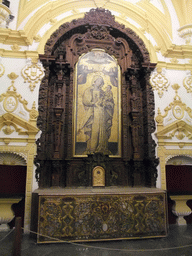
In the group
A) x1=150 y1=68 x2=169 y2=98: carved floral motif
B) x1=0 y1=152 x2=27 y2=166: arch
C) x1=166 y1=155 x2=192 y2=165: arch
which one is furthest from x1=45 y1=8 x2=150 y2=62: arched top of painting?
x1=0 y1=152 x2=27 y2=166: arch

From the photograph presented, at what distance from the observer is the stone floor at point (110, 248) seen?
159 inches

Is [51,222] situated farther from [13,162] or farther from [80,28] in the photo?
[80,28]

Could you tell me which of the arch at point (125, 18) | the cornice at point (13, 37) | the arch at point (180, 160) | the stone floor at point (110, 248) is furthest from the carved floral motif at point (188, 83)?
the cornice at point (13, 37)

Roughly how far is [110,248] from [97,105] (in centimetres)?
377

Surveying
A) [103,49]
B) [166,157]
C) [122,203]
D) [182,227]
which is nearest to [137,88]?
[103,49]

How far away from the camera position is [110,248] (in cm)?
416

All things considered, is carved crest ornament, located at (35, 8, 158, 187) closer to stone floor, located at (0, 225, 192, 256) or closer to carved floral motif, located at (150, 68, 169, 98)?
carved floral motif, located at (150, 68, 169, 98)

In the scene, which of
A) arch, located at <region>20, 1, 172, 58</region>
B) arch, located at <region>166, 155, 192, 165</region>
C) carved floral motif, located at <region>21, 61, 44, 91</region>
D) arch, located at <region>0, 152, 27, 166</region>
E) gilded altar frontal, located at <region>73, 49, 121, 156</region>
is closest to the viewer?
arch, located at <region>0, 152, 27, 166</region>

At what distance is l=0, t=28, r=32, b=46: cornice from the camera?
5.99m

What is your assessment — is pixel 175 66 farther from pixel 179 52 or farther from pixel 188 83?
pixel 188 83

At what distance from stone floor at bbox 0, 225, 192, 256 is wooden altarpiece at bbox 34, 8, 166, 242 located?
147cm

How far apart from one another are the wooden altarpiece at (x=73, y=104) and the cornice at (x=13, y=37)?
655 mm

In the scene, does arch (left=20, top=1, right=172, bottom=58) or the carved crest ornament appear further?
arch (left=20, top=1, right=172, bottom=58)

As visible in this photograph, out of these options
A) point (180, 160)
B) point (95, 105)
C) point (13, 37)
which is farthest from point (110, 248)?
point (13, 37)
